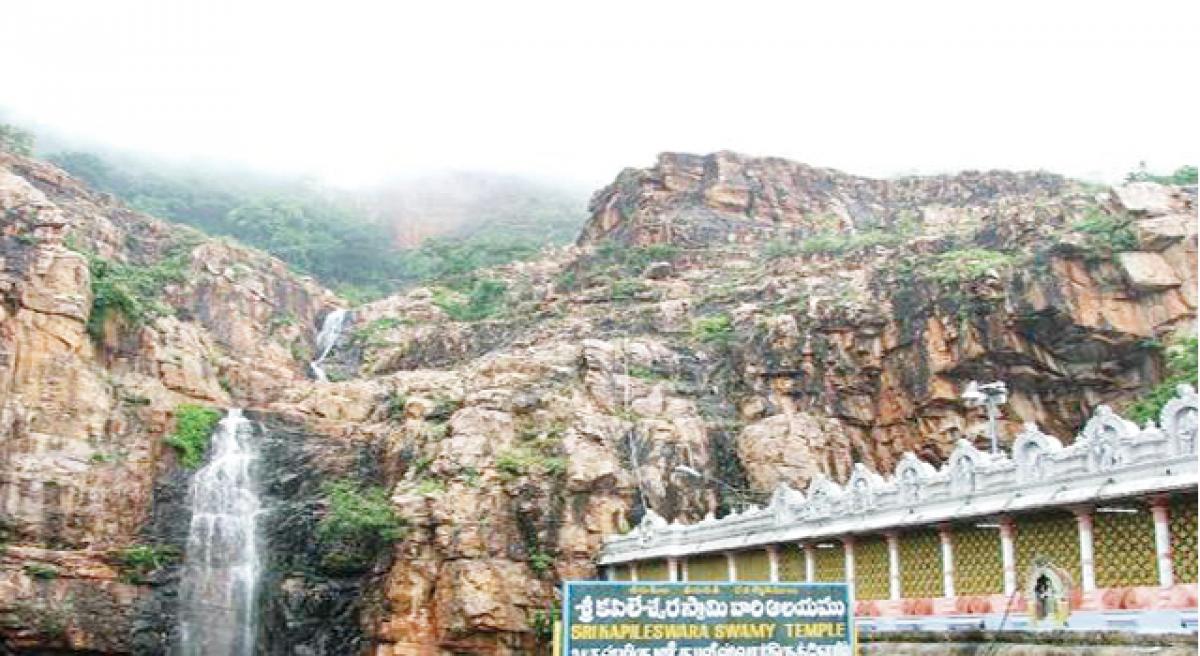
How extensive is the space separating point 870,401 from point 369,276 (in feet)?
210

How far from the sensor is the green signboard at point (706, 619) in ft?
49.2

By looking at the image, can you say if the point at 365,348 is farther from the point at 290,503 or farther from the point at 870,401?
the point at 870,401

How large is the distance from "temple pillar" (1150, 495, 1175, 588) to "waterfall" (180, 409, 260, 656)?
2748 centimetres

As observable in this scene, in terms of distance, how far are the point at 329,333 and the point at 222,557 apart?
31.4 m

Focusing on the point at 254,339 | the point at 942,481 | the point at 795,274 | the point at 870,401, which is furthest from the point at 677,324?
the point at 942,481

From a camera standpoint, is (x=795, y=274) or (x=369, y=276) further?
(x=369, y=276)

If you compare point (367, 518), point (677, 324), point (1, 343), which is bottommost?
point (367, 518)

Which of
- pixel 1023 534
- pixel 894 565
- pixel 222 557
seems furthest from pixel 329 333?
pixel 1023 534

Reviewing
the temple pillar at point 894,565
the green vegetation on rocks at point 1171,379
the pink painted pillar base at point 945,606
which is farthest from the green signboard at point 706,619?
the green vegetation on rocks at point 1171,379

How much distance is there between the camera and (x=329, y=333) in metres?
67.9

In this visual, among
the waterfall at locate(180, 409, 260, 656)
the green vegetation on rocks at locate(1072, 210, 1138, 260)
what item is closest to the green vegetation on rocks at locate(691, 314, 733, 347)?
the green vegetation on rocks at locate(1072, 210, 1138, 260)

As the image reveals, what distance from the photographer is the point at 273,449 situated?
41.8m

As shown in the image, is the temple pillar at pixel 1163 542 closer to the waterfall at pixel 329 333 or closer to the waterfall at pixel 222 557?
the waterfall at pixel 222 557

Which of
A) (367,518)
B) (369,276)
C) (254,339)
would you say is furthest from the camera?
(369,276)
